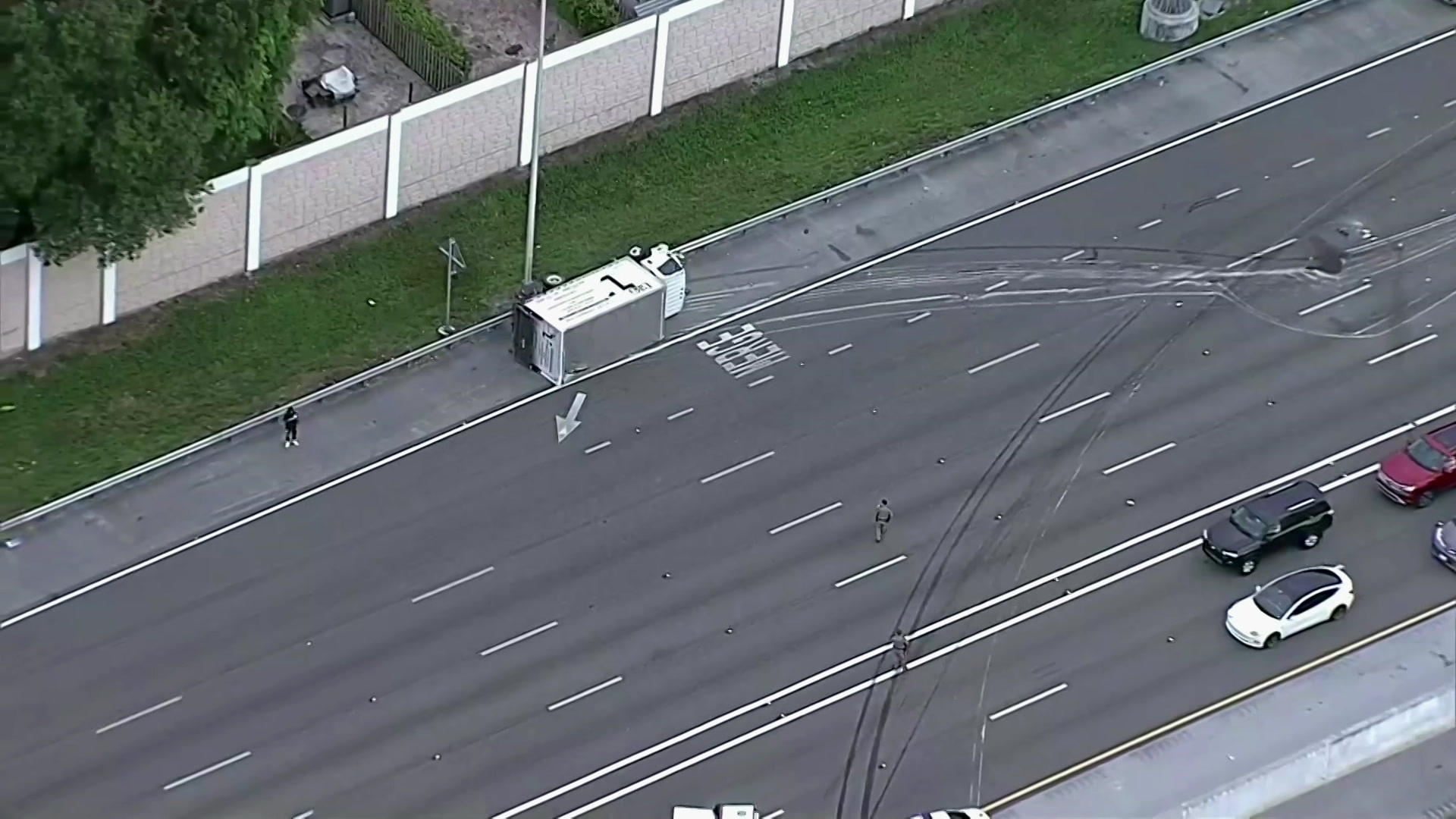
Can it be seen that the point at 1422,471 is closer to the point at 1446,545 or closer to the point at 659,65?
the point at 1446,545

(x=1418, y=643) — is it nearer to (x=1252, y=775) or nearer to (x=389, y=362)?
(x=1252, y=775)

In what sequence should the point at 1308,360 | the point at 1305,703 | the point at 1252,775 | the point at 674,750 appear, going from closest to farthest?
the point at 1252,775, the point at 1305,703, the point at 674,750, the point at 1308,360

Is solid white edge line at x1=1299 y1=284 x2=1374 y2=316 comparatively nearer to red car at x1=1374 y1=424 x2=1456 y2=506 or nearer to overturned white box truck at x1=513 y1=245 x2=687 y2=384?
red car at x1=1374 y1=424 x2=1456 y2=506

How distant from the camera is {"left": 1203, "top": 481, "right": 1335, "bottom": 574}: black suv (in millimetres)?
69312

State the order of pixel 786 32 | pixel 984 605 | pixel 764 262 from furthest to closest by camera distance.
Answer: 1. pixel 786 32
2. pixel 764 262
3. pixel 984 605

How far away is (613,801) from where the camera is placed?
210 ft

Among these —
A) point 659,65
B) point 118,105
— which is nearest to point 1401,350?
point 659,65

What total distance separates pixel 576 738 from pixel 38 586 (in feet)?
45.2

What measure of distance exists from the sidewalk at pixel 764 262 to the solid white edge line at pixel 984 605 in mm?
12086

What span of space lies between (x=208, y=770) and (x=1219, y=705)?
2311 centimetres

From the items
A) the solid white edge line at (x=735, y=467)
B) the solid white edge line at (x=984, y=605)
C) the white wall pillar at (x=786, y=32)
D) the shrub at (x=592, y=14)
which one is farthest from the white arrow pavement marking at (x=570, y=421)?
the white wall pillar at (x=786, y=32)

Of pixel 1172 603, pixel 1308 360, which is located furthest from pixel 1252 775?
pixel 1308 360

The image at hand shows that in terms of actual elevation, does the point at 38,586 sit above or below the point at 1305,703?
below

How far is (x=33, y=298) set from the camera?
73.6 m
